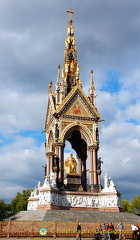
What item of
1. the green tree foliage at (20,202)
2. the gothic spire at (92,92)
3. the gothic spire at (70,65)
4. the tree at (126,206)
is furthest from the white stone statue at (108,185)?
the tree at (126,206)

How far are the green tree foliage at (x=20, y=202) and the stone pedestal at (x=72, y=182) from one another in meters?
Result: 23.4

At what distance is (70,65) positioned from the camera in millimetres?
35000

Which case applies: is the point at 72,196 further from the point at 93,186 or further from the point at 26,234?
the point at 26,234

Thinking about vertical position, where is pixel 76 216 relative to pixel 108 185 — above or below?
below

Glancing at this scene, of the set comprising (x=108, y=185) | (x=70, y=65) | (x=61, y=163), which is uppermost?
(x=70, y=65)

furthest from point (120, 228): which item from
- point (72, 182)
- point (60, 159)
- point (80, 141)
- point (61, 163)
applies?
point (80, 141)

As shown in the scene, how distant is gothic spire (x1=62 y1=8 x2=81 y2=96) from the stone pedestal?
29.8 ft

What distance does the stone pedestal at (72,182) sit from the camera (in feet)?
94.7

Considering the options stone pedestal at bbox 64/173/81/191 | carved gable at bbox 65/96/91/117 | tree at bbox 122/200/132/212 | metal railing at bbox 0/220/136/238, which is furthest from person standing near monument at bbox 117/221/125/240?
tree at bbox 122/200/132/212

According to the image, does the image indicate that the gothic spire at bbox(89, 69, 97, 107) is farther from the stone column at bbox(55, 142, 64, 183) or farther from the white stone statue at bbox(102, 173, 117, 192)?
the white stone statue at bbox(102, 173, 117, 192)

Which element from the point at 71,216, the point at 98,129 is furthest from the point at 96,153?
the point at 71,216

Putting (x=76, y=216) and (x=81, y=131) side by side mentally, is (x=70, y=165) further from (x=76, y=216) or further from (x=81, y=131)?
A: (x=76, y=216)

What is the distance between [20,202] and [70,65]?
91.8 ft

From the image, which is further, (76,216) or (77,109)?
(77,109)
